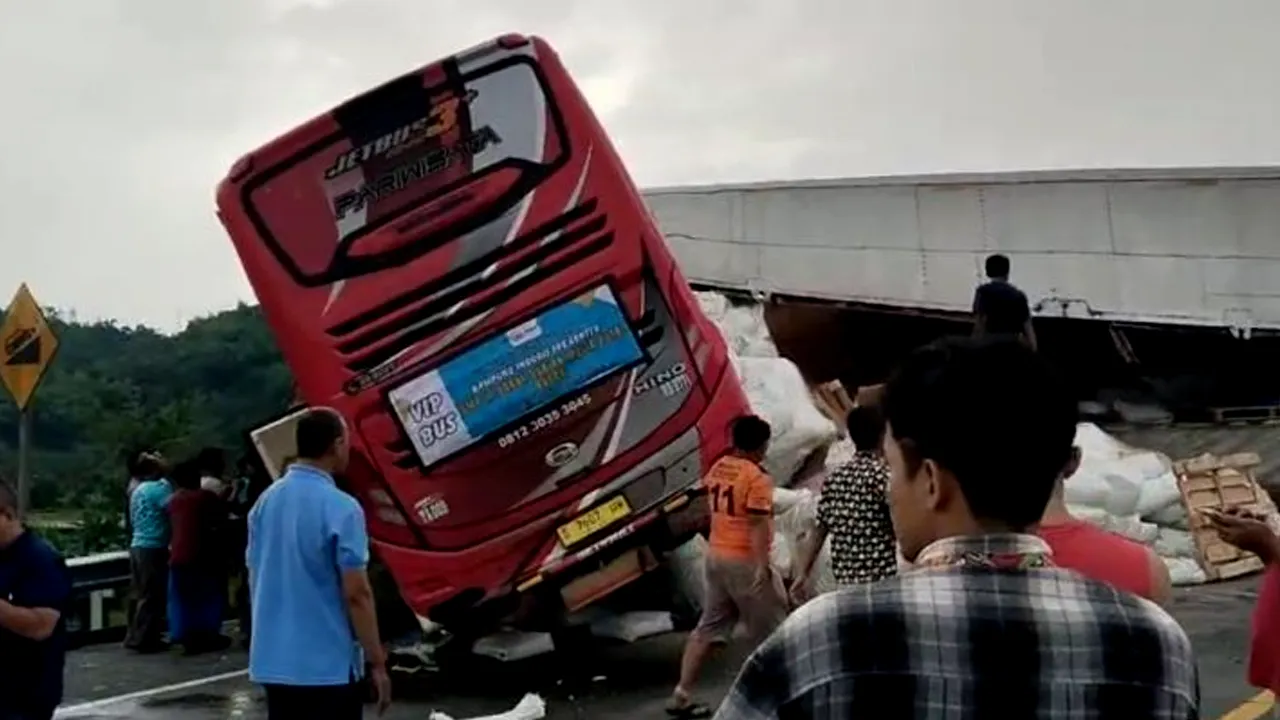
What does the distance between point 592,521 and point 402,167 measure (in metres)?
2.21

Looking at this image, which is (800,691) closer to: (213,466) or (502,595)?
(502,595)

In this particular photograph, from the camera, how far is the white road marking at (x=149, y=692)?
1097cm

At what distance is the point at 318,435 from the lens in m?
6.08

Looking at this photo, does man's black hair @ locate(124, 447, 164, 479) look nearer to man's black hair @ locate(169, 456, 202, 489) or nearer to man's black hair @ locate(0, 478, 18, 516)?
man's black hair @ locate(169, 456, 202, 489)

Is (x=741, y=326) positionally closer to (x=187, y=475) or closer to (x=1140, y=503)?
(x=1140, y=503)

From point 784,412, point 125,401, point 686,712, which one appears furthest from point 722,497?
point 125,401

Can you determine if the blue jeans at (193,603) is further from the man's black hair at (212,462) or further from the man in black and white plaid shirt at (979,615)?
the man in black and white plaid shirt at (979,615)

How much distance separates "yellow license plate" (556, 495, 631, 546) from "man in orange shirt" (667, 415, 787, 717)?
0.99 metres

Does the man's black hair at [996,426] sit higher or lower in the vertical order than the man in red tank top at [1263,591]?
higher

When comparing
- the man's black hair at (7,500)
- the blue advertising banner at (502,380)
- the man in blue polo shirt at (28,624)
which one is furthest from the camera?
the blue advertising banner at (502,380)

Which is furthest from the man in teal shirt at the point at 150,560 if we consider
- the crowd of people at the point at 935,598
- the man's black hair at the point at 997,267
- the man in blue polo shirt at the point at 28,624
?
the man in blue polo shirt at the point at 28,624

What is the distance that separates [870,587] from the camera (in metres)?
2.16

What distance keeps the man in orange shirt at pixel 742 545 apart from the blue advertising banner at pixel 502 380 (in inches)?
46.5

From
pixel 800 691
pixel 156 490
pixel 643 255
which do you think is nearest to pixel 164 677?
pixel 156 490
